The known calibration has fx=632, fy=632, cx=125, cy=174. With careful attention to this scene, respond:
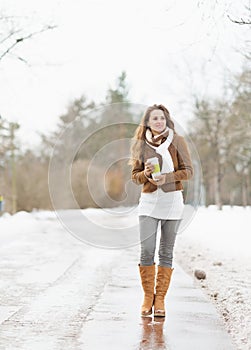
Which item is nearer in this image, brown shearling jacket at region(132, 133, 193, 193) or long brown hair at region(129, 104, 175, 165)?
brown shearling jacket at region(132, 133, 193, 193)

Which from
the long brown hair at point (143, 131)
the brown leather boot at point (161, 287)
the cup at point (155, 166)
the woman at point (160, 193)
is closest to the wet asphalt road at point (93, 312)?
the brown leather boot at point (161, 287)

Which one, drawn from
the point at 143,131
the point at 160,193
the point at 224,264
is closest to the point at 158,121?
the point at 143,131

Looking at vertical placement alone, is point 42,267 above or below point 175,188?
below

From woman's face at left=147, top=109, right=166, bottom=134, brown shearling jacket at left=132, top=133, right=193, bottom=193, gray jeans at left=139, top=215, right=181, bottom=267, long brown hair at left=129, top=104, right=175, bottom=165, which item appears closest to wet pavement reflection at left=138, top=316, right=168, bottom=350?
gray jeans at left=139, top=215, right=181, bottom=267

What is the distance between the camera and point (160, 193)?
6262mm

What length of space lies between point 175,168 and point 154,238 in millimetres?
729

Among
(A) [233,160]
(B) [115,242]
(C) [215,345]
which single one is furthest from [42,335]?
(A) [233,160]

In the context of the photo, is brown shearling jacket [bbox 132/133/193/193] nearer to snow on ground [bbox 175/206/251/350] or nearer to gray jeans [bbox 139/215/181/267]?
gray jeans [bbox 139/215/181/267]

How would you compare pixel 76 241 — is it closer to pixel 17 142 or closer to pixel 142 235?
pixel 142 235

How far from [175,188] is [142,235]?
569 millimetres

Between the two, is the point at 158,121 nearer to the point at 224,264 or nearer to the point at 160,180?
the point at 160,180

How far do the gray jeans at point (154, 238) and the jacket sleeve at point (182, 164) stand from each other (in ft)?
1.49

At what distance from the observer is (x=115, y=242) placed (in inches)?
532

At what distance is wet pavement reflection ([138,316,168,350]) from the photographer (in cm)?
492
